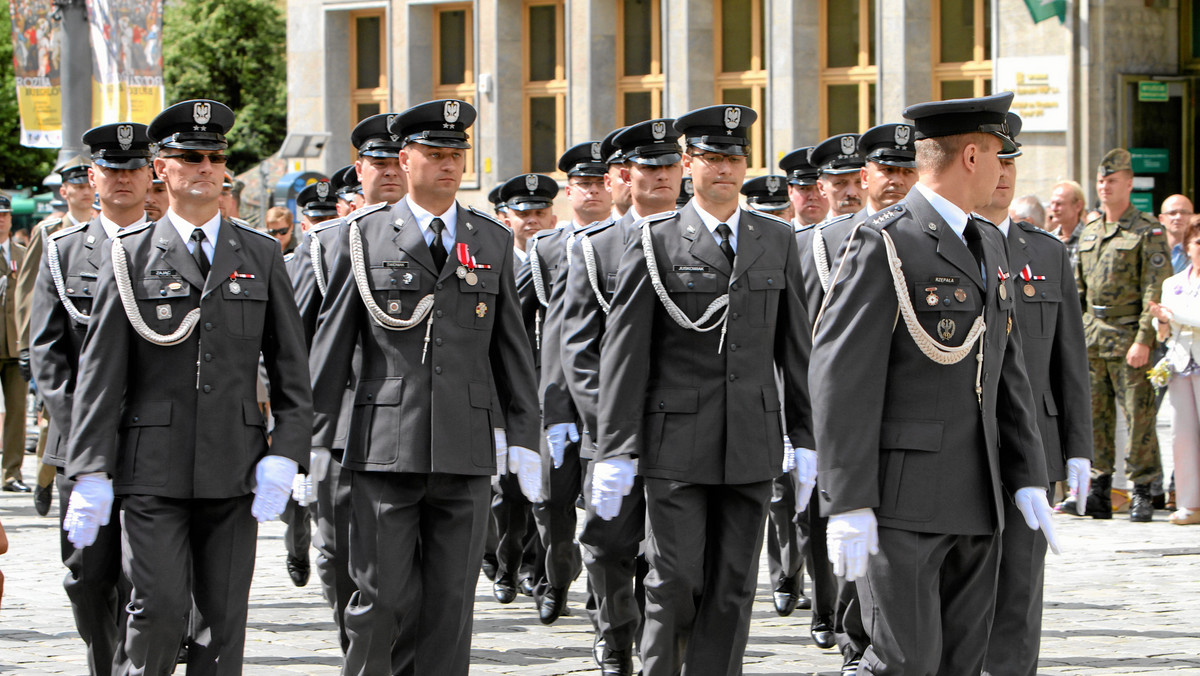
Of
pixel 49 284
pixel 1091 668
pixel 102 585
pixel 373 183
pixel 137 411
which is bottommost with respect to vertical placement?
pixel 1091 668

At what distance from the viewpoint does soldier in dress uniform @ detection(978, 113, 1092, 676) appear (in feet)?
20.6

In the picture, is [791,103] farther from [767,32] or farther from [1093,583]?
[1093,583]

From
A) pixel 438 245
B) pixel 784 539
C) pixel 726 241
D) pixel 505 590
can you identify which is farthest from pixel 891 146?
pixel 505 590

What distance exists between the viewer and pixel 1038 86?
24.1 metres

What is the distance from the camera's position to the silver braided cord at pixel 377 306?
6484mm

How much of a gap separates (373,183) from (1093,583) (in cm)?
461

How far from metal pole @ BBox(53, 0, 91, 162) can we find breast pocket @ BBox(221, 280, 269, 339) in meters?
10.7

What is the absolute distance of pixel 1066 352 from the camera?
22.4 ft

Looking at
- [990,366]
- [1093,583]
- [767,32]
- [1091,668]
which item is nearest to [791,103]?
[767,32]

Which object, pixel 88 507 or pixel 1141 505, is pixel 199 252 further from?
pixel 1141 505

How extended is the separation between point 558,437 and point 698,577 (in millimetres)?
1521

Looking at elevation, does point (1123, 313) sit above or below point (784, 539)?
above

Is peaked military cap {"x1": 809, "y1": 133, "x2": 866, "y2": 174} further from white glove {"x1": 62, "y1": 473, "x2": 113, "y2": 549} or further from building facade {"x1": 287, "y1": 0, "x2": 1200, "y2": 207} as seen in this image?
building facade {"x1": 287, "y1": 0, "x2": 1200, "y2": 207}

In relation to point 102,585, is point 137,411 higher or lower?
higher
